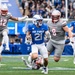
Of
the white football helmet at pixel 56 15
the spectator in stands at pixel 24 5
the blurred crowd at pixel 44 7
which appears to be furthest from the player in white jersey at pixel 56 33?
the spectator in stands at pixel 24 5

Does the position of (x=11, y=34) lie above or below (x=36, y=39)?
below

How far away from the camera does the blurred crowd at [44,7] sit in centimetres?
2396

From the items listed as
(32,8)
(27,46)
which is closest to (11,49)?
(27,46)

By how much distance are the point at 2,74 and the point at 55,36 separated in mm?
2015

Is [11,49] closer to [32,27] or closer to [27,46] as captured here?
[27,46]

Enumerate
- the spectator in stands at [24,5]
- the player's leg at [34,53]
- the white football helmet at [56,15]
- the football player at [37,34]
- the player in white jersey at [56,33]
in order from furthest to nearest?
the spectator in stands at [24,5] < the player in white jersey at [56,33] < the white football helmet at [56,15] < the football player at [37,34] < the player's leg at [34,53]

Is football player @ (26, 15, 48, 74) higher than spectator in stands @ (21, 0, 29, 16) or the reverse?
higher

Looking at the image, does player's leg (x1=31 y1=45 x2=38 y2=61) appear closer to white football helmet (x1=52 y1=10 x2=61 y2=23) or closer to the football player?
the football player

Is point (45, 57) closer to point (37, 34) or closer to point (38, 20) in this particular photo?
point (37, 34)

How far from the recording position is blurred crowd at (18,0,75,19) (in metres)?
24.0

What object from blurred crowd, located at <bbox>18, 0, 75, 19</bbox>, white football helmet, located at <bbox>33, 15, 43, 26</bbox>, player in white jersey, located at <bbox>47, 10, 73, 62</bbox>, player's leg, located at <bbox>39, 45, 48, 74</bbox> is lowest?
blurred crowd, located at <bbox>18, 0, 75, 19</bbox>

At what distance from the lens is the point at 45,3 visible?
960 inches

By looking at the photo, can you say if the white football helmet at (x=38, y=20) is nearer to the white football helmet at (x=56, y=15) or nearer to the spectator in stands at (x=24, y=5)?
the white football helmet at (x=56, y=15)


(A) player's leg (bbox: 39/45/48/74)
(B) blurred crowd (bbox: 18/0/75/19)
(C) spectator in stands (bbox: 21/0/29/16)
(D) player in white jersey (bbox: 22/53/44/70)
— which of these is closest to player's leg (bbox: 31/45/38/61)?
(A) player's leg (bbox: 39/45/48/74)
